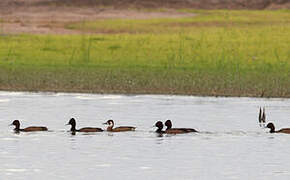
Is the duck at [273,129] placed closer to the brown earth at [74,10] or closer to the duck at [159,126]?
the duck at [159,126]

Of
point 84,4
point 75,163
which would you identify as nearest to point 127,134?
point 75,163

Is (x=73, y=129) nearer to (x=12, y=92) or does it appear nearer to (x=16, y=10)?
(x=12, y=92)

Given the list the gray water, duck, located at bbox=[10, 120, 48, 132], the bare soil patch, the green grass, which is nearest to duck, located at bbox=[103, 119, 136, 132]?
the gray water

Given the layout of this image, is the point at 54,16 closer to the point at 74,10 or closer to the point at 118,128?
the point at 74,10

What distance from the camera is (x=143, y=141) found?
859 inches

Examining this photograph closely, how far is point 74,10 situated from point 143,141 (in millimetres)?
43921

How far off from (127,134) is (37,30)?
29.5m

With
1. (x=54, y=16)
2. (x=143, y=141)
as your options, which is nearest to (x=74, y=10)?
(x=54, y=16)

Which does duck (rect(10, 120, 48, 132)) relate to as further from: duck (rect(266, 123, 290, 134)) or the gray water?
duck (rect(266, 123, 290, 134))

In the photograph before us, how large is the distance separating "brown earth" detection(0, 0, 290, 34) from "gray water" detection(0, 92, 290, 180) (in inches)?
887

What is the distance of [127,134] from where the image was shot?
22812 millimetres

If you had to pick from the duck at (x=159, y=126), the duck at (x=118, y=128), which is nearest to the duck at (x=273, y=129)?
the duck at (x=159, y=126)

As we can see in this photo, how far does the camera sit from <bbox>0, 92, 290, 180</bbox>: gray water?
18250mm

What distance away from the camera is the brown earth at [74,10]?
53.9m
